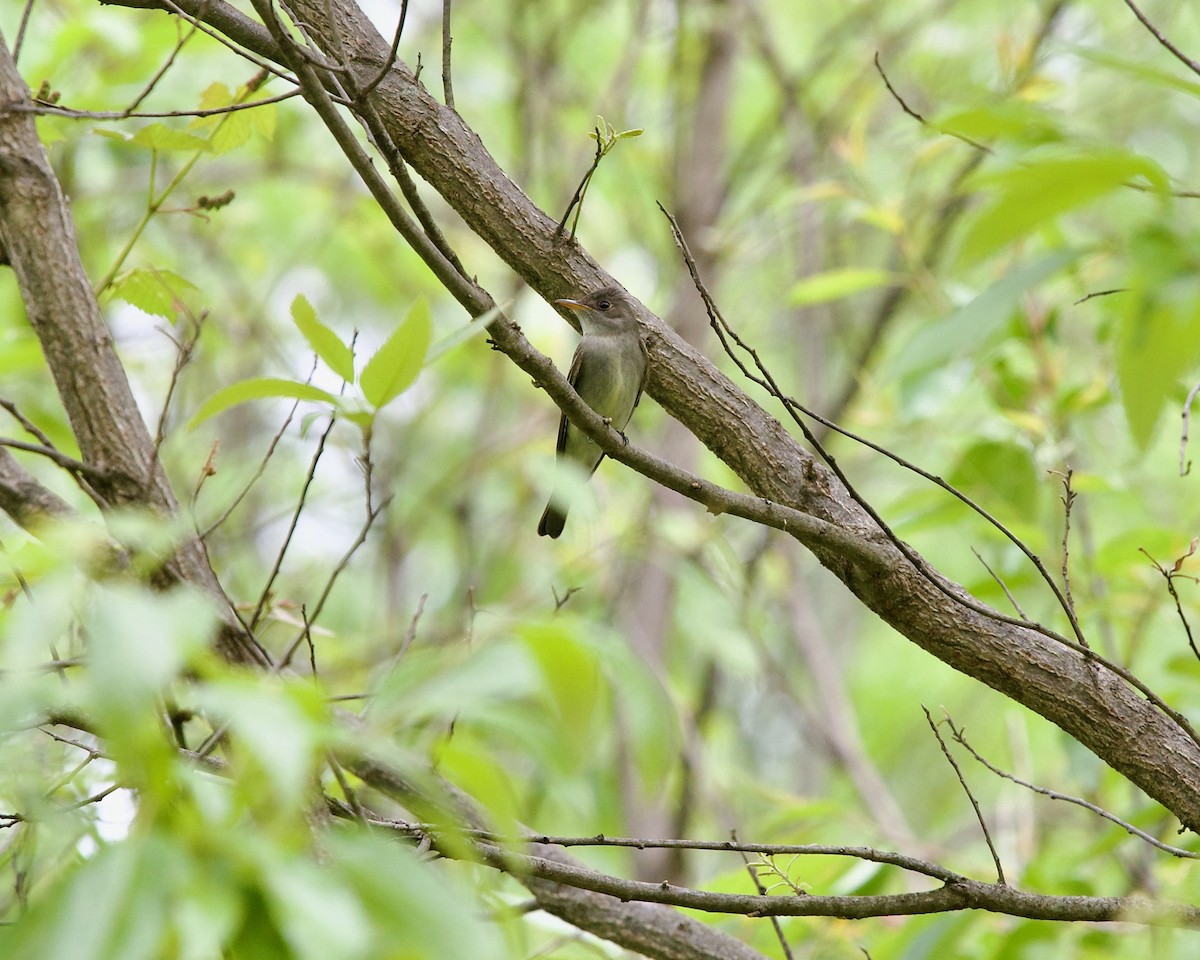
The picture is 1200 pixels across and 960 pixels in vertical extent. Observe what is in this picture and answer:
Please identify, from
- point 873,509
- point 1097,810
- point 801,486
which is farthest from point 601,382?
point 1097,810

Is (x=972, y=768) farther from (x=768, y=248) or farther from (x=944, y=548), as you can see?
(x=768, y=248)

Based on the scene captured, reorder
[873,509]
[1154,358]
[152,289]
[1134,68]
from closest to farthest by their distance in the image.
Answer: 1. [1134,68]
2. [1154,358]
3. [873,509]
4. [152,289]

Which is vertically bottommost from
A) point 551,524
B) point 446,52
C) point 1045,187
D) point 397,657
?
point 397,657

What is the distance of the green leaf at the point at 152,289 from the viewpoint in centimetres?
289

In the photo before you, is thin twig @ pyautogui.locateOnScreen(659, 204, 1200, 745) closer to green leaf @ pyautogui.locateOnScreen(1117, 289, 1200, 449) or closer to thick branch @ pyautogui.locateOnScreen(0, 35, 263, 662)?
green leaf @ pyautogui.locateOnScreen(1117, 289, 1200, 449)

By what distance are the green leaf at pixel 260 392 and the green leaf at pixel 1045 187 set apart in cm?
90

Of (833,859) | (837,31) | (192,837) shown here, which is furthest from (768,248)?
(192,837)

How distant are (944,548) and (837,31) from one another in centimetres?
344

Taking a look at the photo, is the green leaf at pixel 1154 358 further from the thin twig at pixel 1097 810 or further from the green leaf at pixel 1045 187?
the thin twig at pixel 1097 810

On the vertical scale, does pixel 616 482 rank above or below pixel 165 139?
above

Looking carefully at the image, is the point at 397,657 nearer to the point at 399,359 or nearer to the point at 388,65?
the point at 399,359

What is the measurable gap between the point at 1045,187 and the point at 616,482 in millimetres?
6780

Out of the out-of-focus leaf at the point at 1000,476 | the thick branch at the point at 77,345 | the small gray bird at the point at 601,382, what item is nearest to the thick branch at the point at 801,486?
the thick branch at the point at 77,345

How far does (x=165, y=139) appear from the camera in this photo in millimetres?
2668
